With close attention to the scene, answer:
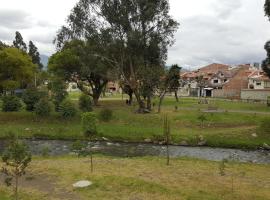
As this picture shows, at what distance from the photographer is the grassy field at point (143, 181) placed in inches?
638

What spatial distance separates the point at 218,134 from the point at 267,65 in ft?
67.8

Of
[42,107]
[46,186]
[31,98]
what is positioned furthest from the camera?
[31,98]

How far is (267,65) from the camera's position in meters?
56.6

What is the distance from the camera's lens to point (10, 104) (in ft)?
161

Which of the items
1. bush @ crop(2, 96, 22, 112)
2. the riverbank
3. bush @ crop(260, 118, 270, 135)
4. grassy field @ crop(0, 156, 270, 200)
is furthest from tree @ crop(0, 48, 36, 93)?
bush @ crop(260, 118, 270, 135)

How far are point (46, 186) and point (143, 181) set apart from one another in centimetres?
444

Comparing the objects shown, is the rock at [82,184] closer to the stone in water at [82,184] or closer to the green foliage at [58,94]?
the stone in water at [82,184]

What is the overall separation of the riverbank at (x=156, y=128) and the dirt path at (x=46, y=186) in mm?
21480

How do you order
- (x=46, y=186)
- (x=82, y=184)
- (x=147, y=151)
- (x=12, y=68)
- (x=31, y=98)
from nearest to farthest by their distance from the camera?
(x=82, y=184)
(x=46, y=186)
(x=147, y=151)
(x=31, y=98)
(x=12, y=68)

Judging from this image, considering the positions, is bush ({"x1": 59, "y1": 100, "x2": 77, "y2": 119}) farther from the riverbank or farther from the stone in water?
the stone in water

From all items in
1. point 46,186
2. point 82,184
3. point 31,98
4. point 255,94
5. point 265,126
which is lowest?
point 46,186

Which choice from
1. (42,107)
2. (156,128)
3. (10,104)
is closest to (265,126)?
(156,128)

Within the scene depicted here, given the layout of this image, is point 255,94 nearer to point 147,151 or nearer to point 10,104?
point 10,104

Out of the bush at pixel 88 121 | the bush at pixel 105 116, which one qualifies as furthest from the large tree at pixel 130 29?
the bush at pixel 88 121
